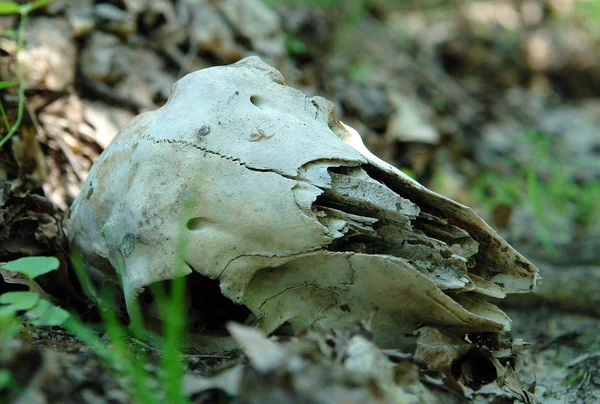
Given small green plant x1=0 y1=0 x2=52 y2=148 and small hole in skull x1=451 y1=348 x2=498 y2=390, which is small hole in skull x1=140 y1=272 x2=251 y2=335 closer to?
small hole in skull x1=451 y1=348 x2=498 y2=390

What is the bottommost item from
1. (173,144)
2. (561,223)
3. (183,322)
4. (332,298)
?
(561,223)

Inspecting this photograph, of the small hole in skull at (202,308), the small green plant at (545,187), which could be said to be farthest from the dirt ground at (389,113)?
the small hole in skull at (202,308)

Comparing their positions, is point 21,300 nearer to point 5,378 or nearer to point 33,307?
point 33,307

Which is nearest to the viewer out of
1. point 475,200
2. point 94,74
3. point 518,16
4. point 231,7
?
point 94,74

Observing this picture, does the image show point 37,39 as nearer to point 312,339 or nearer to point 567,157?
point 312,339

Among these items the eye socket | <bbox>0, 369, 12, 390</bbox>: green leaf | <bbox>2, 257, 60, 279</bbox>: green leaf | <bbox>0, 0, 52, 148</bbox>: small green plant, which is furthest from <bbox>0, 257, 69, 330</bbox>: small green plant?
<bbox>0, 0, 52, 148</bbox>: small green plant

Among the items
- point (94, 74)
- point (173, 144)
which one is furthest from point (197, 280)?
point (94, 74)
